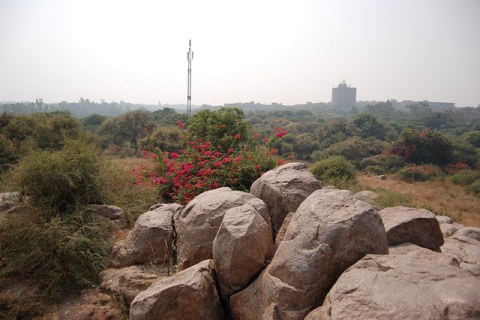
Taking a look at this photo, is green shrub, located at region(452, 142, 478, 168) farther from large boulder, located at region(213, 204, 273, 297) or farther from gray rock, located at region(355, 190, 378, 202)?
large boulder, located at region(213, 204, 273, 297)

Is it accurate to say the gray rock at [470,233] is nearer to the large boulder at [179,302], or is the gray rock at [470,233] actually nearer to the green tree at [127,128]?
the large boulder at [179,302]

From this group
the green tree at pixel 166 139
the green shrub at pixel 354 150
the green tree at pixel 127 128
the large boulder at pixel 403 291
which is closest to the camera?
the large boulder at pixel 403 291

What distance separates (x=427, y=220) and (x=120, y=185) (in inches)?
245

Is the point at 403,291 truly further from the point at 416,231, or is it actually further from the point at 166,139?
the point at 166,139

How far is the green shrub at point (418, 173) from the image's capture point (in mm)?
28203

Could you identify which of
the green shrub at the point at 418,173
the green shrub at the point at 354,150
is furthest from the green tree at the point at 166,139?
the green shrub at the point at 418,173

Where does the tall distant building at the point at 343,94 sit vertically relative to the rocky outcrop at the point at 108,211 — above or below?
above

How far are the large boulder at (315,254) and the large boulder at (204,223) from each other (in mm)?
985

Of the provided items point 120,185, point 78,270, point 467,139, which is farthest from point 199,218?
point 467,139

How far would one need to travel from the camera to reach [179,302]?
3713 mm

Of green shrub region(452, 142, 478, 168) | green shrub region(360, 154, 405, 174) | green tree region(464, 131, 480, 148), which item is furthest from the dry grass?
green tree region(464, 131, 480, 148)

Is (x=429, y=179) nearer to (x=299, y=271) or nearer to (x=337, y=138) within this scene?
(x=337, y=138)

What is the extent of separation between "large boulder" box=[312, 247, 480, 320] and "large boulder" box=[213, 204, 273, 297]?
3.43 feet

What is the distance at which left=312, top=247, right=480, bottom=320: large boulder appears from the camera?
2.35m
